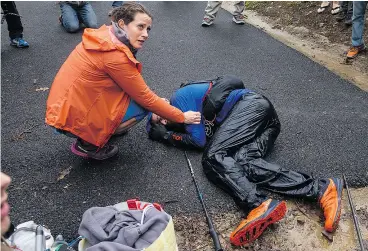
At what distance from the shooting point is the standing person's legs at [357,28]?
179 inches

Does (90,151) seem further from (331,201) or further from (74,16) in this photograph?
(74,16)

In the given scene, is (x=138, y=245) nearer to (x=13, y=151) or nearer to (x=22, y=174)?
(x=22, y=174)

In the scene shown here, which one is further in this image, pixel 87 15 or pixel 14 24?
pixel 87 15

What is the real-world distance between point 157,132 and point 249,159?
0.85 meters

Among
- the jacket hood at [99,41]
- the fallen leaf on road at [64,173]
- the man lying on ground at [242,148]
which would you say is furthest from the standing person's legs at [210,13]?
the fallen leaf on road at [64,173]

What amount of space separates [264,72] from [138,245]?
3149 millimetres

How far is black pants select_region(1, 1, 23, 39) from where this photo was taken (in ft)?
15.5

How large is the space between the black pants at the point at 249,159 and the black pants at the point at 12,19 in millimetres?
3493

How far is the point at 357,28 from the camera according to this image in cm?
464

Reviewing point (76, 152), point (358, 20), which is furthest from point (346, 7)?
point (76, 152)

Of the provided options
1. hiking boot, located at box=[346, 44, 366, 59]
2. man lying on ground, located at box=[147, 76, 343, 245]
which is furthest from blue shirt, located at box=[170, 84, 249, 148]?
hiking boot, located at box=[346, 44, 366, 59]

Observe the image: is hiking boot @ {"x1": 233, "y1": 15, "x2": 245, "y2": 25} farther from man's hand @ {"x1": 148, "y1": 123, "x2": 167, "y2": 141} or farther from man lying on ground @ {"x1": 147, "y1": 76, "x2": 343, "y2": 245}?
man's hand @ {"x1": 148, "y1": 123, "x2": 167, "y2": 141}

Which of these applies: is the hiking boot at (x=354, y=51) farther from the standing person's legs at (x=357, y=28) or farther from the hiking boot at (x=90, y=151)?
the hiking boot at (x=90, y=151)

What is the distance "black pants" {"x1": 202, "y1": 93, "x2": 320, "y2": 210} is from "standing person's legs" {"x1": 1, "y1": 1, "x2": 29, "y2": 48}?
3.48m
